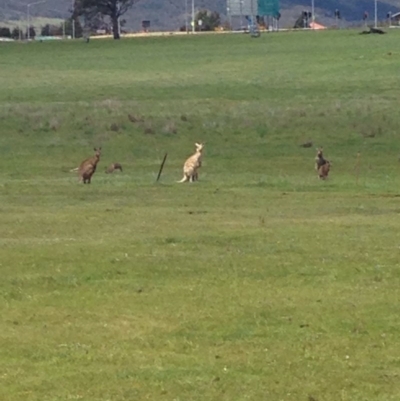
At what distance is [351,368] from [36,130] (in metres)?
32.1

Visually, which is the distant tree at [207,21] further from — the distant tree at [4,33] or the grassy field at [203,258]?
the grassy field at [203,258]

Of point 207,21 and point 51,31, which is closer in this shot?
point 207,21

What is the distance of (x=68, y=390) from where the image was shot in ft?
33.3

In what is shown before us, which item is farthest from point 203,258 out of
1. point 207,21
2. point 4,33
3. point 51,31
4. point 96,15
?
point 51,31

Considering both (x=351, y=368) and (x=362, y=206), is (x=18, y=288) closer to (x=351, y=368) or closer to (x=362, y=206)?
(x=351, y=368)

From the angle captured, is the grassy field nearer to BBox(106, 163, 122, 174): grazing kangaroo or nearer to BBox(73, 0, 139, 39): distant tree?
BBox(106, 163, 122, 174): grazing kangaroo

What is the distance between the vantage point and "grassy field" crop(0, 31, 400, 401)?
1069 centimetres

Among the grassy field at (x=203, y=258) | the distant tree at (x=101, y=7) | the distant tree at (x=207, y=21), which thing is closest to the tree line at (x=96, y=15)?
the distant tree at (x=101, y=7)

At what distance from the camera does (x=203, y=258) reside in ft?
53.3

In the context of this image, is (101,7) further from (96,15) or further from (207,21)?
(207,21)

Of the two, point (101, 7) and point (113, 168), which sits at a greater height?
point (101, 7)

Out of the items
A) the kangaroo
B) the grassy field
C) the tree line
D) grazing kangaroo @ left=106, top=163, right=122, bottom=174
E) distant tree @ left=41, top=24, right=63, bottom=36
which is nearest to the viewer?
the grassy field

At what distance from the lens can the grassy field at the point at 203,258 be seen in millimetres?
10688

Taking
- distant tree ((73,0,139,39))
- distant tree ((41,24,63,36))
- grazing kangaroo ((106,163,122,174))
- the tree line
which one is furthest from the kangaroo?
distant tree ((41,24,63,36))
